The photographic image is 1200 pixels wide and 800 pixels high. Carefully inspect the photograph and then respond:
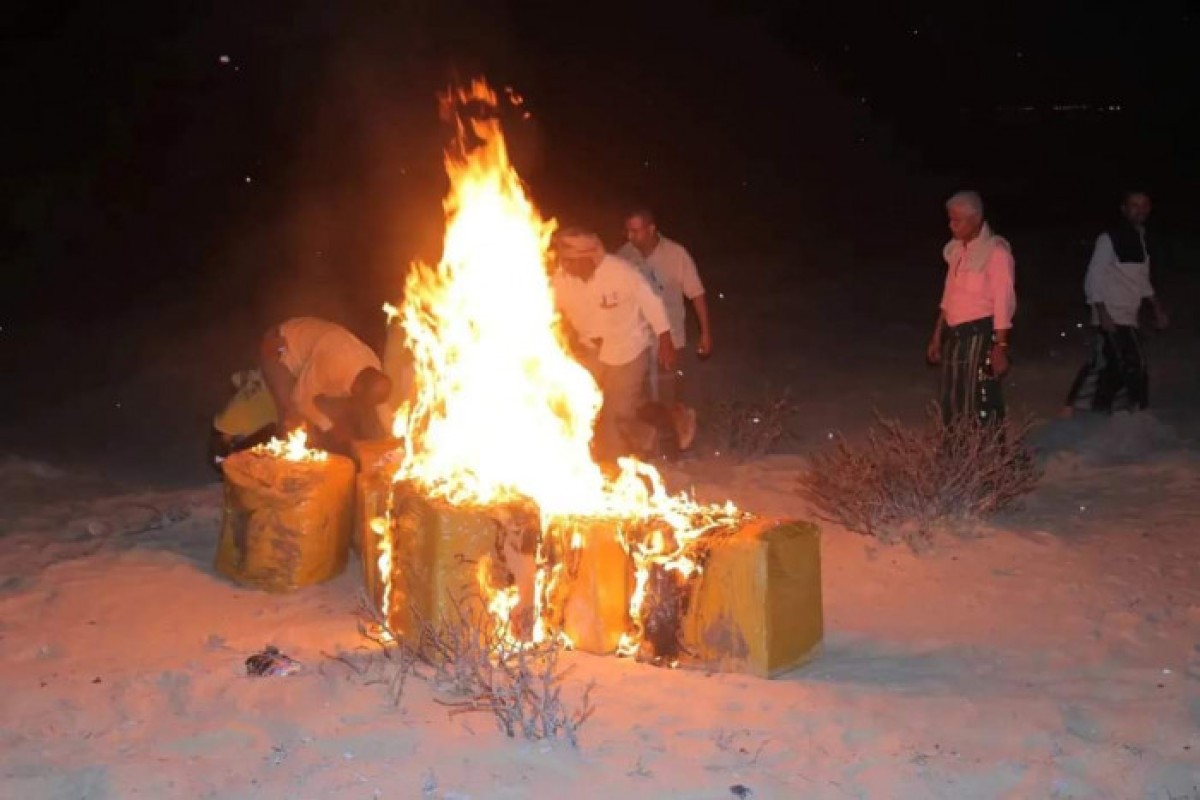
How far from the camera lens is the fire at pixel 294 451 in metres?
6.88

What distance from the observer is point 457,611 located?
17.4 ft

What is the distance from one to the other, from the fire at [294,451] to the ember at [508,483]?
45cm

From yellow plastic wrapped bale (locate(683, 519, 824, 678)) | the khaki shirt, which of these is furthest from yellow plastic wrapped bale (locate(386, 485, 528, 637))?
the khaki shirt

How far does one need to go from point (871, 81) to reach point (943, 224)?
31.1 feet

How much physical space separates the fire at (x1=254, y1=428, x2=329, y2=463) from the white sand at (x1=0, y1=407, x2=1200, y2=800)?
2.18 ft

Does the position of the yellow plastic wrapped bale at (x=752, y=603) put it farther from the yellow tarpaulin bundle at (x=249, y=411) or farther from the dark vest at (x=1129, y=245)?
the dark vest at (x=1129, y=245)

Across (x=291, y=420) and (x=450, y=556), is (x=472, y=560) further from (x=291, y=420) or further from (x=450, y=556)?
(x=291, y=420)

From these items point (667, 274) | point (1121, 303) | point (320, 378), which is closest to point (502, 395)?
point (320, 378)

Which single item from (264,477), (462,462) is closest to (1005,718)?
(462,462)

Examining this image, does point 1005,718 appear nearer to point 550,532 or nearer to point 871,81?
point 550,532

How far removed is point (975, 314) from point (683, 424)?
6.79 feet

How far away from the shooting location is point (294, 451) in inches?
275

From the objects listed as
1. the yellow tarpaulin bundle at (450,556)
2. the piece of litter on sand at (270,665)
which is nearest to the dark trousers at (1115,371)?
the yellow tarpaulin bundle at (450,556)

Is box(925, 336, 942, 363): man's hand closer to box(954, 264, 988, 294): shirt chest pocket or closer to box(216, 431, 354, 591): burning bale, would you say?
box(954, 264, 988, 294): shirt chest pocket
